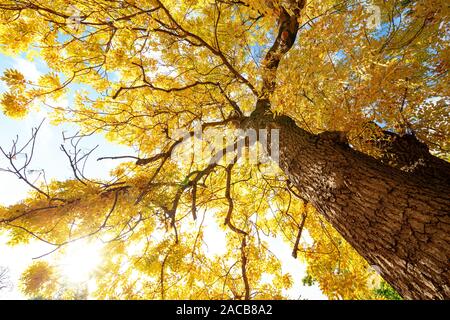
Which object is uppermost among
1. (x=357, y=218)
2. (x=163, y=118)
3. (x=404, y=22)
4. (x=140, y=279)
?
(x=404, y=22)

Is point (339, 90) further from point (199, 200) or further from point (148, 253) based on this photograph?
point (148, 253)

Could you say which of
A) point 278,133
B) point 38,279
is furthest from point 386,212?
point 38,279

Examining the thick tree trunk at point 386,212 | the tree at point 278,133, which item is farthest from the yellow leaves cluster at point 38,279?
the thick tree trunk at point 386,212

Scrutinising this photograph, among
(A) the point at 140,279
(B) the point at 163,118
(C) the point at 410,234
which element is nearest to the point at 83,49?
(B) the point at 163,118

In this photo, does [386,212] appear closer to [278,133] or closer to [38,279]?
[278,133]

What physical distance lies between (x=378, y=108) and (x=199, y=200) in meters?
2.89

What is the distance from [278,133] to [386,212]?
154cm

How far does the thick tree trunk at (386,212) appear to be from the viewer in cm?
107

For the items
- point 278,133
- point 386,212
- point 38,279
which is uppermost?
point 278,133

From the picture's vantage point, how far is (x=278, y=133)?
8.94 ft

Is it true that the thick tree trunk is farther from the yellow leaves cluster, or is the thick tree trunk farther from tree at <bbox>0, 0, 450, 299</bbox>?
the yellow leaves cluster

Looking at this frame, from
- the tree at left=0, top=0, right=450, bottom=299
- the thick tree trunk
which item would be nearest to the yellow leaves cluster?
the tree at left=0, top=0, right=450, bottom=299

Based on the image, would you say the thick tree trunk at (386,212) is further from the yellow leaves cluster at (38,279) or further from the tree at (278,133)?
the yellow leaves cluster at (38,279)

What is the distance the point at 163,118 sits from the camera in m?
3.61
